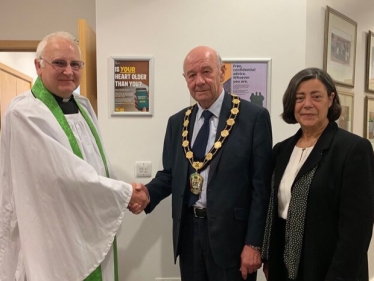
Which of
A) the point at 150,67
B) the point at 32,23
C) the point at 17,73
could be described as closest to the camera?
the point at 150,67

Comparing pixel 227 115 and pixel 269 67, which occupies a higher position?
pixel 269 67

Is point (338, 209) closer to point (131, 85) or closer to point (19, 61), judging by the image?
point (131, 85)

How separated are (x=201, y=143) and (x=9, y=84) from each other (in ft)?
8.97

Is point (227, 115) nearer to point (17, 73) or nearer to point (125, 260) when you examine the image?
point (125, 260)

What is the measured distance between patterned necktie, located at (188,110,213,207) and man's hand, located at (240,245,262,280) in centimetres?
32

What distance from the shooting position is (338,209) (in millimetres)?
1143

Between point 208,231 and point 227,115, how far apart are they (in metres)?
0.53

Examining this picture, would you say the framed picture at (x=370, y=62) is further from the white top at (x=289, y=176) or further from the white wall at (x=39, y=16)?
the white wall at (x=39, y=16)

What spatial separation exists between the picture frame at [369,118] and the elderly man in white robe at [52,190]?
85.7 inches

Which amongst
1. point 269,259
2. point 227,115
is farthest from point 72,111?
point 269,259

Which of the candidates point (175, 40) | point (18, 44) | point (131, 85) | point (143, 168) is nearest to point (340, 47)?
point (175, 40)

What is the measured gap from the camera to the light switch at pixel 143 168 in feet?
6.51

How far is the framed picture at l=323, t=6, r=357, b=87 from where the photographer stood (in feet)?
7.04

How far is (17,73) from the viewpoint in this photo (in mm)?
3510
